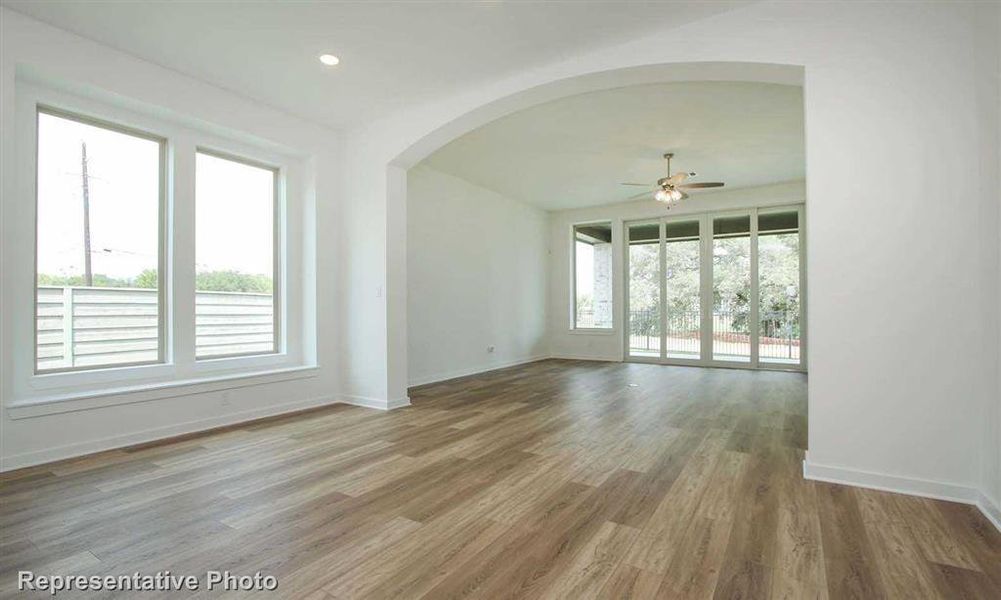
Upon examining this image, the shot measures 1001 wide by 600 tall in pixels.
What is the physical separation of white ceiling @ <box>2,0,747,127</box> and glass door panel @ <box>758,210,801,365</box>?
5483 millimetres

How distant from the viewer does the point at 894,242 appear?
2484mm

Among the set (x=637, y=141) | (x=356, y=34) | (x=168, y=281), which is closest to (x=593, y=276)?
(x=637, y=141)

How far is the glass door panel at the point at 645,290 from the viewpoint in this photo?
27.0 feet

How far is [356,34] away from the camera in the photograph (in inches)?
123

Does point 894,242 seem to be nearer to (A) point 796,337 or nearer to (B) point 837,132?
(B) point 837,132

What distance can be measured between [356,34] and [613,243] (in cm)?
632

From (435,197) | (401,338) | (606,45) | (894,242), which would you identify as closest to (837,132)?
(894,242)

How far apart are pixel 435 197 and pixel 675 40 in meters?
4.00

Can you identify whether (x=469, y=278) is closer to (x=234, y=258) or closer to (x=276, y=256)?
(x=276, y=256)

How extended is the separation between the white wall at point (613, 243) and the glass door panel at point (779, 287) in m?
0.40

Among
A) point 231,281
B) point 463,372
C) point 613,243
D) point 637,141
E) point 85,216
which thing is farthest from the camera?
point 613,243

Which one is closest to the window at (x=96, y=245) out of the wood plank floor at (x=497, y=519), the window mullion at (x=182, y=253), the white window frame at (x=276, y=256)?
the window mullion at (x=182, y=253)

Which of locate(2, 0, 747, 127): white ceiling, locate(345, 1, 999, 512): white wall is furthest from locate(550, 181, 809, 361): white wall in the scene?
locate(2, 0, 747, 127): white ceiling

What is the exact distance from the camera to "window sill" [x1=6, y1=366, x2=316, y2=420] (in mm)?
2928
